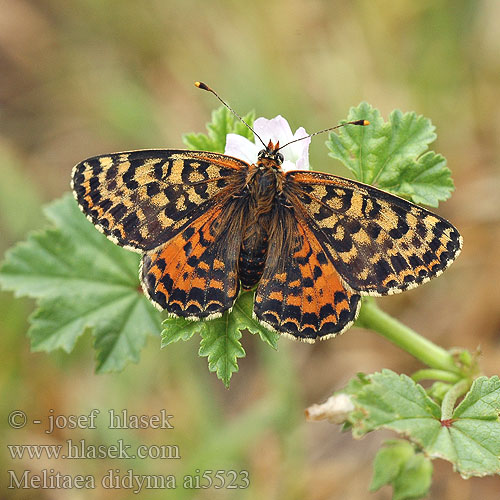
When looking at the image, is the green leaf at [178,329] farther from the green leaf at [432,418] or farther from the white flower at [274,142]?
the white flower at [274,142]

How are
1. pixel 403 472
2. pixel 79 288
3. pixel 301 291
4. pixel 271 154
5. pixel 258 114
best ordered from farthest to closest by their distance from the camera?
pixel 258 114 < pixel 79 288 < pixel 271 154 < pixel 301 291 < pixel 403 472

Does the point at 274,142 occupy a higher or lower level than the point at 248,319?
Result: higher

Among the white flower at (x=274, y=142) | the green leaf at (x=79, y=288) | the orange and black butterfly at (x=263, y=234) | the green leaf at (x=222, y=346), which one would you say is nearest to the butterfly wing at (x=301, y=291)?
the orange and black butterfly at (x=263, y=234)

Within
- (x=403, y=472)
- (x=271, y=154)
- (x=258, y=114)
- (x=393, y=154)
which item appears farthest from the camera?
(x=258, y=114)

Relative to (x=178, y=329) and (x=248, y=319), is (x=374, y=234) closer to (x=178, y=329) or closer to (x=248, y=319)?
(x=248, y=319)

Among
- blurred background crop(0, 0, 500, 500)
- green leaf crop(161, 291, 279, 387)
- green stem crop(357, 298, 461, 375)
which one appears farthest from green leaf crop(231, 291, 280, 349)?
blurred background crop(0, 0, 500, 500)

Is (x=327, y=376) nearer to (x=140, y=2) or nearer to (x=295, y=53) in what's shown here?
(x=295, y=53)

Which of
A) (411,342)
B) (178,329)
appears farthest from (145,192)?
(411,342)
